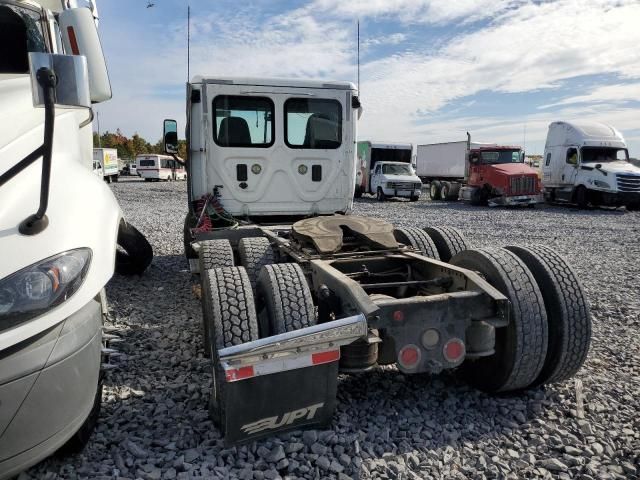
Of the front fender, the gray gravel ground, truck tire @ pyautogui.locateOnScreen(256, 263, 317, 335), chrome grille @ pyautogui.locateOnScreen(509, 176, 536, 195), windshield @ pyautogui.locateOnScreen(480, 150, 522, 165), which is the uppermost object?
windshield @ pyautogui.locateOnScreen(480, 150, 522, 165)

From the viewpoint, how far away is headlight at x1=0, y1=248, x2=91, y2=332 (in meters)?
1.91

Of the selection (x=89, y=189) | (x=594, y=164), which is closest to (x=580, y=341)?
(x=89, y=189)

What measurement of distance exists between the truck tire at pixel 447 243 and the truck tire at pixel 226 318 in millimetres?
2360

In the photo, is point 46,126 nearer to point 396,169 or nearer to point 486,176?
point 486,176

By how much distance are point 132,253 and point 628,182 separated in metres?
18.2

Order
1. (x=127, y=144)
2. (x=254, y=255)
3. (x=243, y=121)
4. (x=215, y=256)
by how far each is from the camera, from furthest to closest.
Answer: (x=127, y=144) → (x=243, y=121) → (x=215, y=256) → (x=254, y=255)

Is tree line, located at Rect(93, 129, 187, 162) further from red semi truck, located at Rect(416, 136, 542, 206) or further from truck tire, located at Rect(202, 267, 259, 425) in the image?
truck tire, located at Rect(202, 267, 259, 425)

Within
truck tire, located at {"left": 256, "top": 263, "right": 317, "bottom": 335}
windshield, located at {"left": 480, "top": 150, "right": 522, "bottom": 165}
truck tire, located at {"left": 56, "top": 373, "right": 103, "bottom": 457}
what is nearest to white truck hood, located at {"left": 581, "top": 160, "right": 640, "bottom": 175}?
windshield, located at {"left": 480, "top": 150, "right": 522, "bottom": 165}

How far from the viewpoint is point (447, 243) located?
15.7 feet

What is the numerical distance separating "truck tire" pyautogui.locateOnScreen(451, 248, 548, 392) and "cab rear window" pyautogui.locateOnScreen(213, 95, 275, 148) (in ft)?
12.6

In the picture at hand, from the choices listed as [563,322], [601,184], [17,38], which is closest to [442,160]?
[601,184]

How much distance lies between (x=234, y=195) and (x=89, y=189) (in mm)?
3628

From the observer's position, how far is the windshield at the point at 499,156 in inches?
853

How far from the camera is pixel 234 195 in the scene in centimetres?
647
